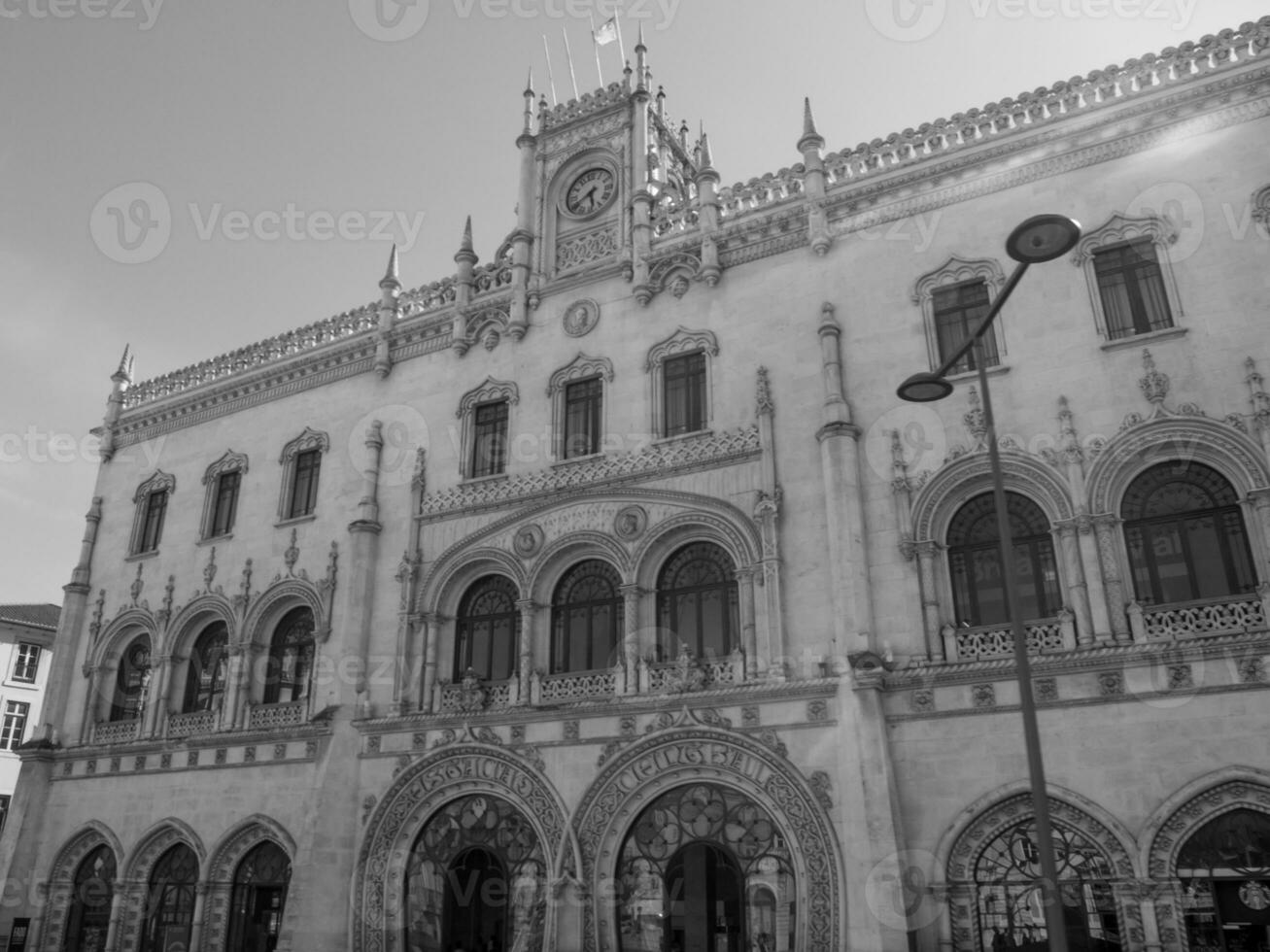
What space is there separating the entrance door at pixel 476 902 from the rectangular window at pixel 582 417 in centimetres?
873

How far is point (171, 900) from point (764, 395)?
60.0ft

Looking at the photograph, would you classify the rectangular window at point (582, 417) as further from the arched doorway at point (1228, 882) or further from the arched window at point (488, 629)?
the arched doorway at point (1228, 882)

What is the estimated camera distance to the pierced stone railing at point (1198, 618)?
15.9 m

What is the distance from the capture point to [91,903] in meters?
26.1

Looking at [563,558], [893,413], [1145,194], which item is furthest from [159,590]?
[1145,194]

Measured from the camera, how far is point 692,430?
72.2 feet

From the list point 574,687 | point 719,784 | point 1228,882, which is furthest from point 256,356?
point 1228,882

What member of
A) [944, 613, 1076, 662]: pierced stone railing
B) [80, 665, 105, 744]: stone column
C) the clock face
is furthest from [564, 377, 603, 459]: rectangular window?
[80, 665, 105, 744]: stone column

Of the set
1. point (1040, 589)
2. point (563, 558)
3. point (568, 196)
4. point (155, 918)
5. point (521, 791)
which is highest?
point (568, 196)

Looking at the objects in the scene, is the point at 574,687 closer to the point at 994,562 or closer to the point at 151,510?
the point at 994,562

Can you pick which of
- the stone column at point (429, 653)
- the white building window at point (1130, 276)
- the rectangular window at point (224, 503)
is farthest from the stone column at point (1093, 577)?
the rectangular window at point (224, 503)

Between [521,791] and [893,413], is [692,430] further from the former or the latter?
[521,791]

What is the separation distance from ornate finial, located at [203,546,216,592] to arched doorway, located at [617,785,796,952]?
14.2 m

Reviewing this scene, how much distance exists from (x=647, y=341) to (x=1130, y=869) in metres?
13.7
